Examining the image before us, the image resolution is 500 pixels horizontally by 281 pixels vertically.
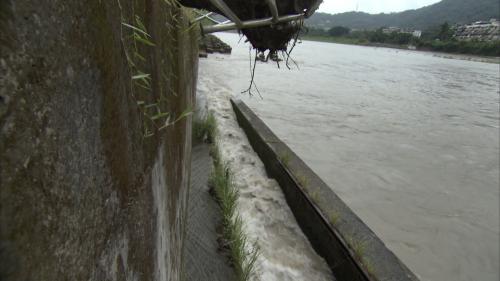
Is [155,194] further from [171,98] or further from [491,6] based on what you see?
[491,6]

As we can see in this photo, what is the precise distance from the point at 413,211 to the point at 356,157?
1.87 metres

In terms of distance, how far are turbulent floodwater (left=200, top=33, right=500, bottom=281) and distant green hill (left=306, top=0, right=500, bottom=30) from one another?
10282 cm

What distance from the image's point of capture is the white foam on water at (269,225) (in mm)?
2658

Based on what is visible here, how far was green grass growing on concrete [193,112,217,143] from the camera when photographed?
16.2ft

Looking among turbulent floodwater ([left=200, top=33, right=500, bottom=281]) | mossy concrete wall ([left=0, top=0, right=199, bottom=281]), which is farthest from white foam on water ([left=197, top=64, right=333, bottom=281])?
mossy concrete wall ([left=0, top=0, right=199, bottom=281])

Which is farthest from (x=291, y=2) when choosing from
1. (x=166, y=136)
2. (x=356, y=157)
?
(x=356, y=157)

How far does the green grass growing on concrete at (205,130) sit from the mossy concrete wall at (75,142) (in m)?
4.04

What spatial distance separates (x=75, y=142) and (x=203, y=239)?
8.16 ft

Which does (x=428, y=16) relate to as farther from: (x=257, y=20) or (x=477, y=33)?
(x=257, y=20)

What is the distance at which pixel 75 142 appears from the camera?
496 mm

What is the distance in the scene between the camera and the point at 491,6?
130 m

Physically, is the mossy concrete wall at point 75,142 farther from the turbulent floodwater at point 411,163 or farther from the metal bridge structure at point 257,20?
the turbulent floodwater at point 411,163

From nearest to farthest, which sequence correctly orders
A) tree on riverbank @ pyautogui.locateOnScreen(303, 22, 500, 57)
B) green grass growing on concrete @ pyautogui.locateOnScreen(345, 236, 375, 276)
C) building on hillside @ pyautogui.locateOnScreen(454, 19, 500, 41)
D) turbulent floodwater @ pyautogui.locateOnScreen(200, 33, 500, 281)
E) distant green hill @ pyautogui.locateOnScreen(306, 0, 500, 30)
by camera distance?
green grass growing on concrete @ pyautogui.locateOnScreen(345, 236, 375, 276)
turbulent floodwater @ pyautogui.locateOnScreen(200, 33, 500, 281)
tree on riverbank @ pyautogui.locateOnScreen(303, 22, 500, 57)
building on hillside @ pyautogui.locateOnScreen(454, 19, 500, 41)
distant green hill @ pyautogui.locateOnScreen(306, 0, 500, 30)

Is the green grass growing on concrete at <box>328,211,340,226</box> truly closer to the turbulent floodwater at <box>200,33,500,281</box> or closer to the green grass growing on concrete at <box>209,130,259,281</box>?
the green grass growing on concrete at <box>209,130,259,281</box>
